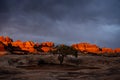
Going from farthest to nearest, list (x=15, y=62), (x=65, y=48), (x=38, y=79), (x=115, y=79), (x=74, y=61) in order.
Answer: (x=74, y=61)
(x=15, y=62)
(x=65, y=48)
(x=38, y=79)
(x=115, y=79)

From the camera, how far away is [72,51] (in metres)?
96.6

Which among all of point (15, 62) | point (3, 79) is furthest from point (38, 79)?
point (15, 62)

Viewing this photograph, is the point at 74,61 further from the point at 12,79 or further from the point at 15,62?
the point at 12,79

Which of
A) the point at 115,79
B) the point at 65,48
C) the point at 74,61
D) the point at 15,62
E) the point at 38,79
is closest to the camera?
the point at 115,79

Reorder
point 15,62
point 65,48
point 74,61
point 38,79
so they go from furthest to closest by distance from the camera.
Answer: point 74,61
point 15,62
point 65,48
point 38,79

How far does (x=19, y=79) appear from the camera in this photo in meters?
44.8

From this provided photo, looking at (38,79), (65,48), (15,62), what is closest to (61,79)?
(38,79)

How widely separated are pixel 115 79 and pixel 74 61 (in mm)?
85635

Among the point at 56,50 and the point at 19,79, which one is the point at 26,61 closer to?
the point at 56,50

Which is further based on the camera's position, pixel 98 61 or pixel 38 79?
pixel 98 61

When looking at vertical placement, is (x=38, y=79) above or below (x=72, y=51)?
below

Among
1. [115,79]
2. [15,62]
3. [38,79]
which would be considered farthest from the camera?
[15,62]

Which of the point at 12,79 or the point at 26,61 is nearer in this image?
the point at 12,79

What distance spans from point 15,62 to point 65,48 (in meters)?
30.4
